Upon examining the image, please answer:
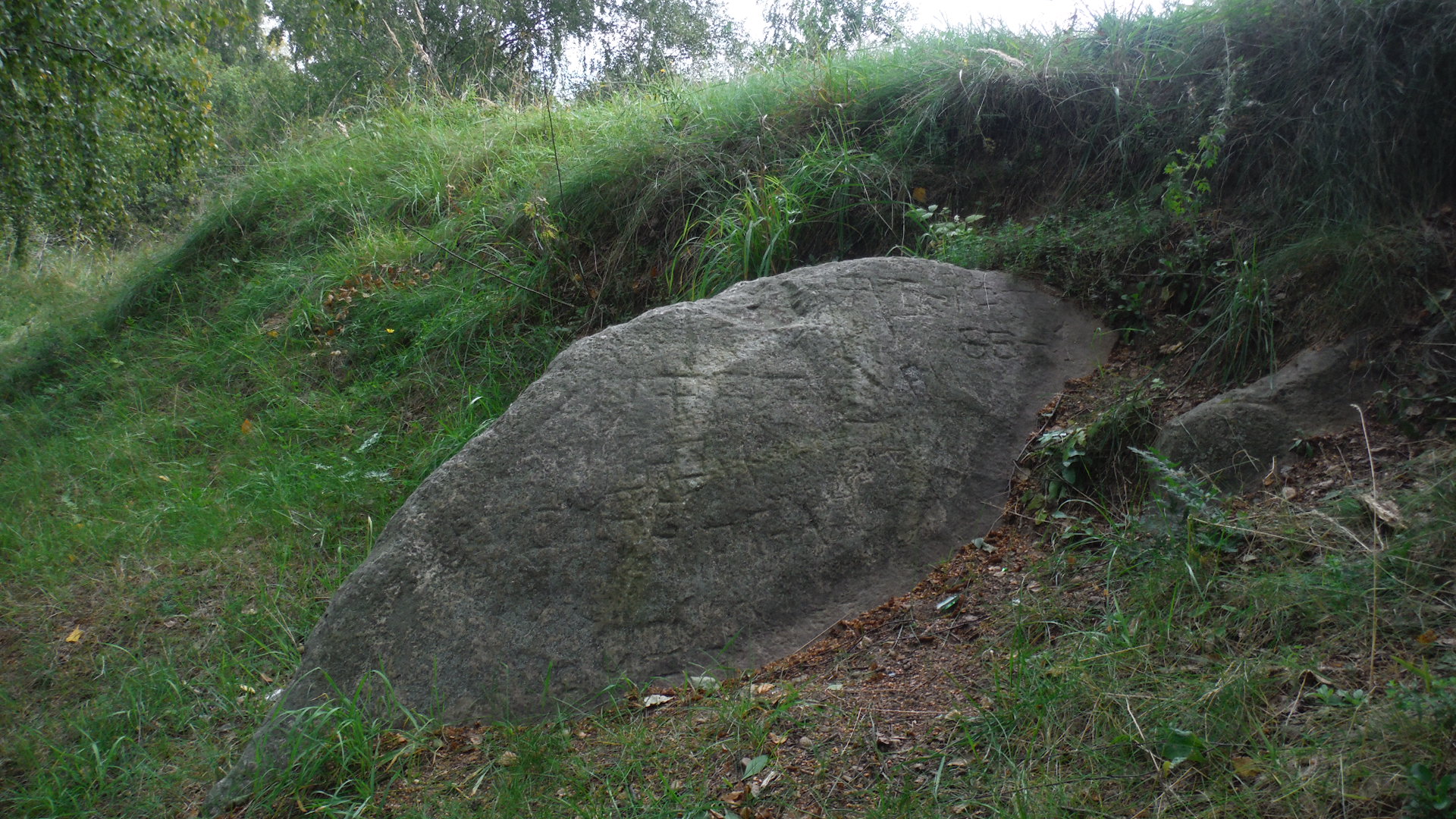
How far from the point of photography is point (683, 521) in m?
3.14

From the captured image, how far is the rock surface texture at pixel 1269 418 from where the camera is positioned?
2912 millimetres

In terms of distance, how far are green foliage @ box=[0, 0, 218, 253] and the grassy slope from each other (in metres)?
1.16

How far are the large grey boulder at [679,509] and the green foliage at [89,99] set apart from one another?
3694 millimetres

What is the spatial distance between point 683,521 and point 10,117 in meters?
5.02

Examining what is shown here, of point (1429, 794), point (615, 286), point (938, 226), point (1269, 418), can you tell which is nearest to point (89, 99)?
point (615, 286)

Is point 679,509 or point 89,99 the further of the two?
point 89,99

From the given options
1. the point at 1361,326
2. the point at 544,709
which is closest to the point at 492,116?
the point at 544,709

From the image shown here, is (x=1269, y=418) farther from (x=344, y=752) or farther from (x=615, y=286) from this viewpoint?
(x=615, y=286)

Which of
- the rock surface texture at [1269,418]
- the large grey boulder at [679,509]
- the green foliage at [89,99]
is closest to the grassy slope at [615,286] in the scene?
the rock surface texture at [1269,418]

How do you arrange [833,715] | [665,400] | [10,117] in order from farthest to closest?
[10,117]
[665,400]
[833,715]

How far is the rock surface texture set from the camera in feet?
9.55

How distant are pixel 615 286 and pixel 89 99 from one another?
326 centimetres

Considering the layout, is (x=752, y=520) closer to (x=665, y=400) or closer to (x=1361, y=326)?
(x=665, y=400)

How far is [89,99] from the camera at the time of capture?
5.44 meters
